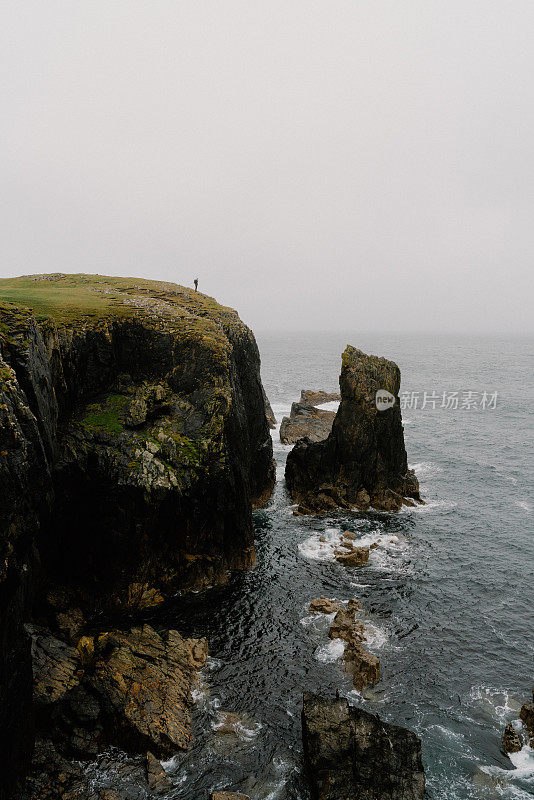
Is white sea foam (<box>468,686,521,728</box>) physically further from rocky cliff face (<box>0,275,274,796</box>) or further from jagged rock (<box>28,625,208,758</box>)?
rocky cliff face (<box>0,275,274,796</box>)

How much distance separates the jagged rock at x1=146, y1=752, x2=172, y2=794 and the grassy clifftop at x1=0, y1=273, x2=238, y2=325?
21685mm

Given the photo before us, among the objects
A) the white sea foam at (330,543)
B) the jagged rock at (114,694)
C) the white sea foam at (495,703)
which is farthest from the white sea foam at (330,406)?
the jagged rock at (114,694)

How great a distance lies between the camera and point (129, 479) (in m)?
27.4

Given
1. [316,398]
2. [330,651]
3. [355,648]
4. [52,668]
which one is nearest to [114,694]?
[52,668]

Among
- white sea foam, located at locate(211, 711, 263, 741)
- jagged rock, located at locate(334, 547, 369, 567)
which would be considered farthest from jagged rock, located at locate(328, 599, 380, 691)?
white sea foam, located at locate(211, 711, 263, 741)

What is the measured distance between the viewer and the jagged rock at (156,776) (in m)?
17.3

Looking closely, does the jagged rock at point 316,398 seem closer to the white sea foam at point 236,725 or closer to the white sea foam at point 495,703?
the white sea foam at point 495,703

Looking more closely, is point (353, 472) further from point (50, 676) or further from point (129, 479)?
point (50, 676)

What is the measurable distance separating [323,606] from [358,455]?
61.7 ft

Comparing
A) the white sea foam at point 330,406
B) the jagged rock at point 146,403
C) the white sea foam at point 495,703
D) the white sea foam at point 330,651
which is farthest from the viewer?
the white sea foam at point 330,406

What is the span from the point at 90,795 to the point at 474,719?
15949mm

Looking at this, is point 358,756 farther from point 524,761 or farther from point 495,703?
point 495,703

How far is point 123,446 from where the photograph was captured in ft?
93.0

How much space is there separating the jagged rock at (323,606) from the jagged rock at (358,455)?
14.6 meters
